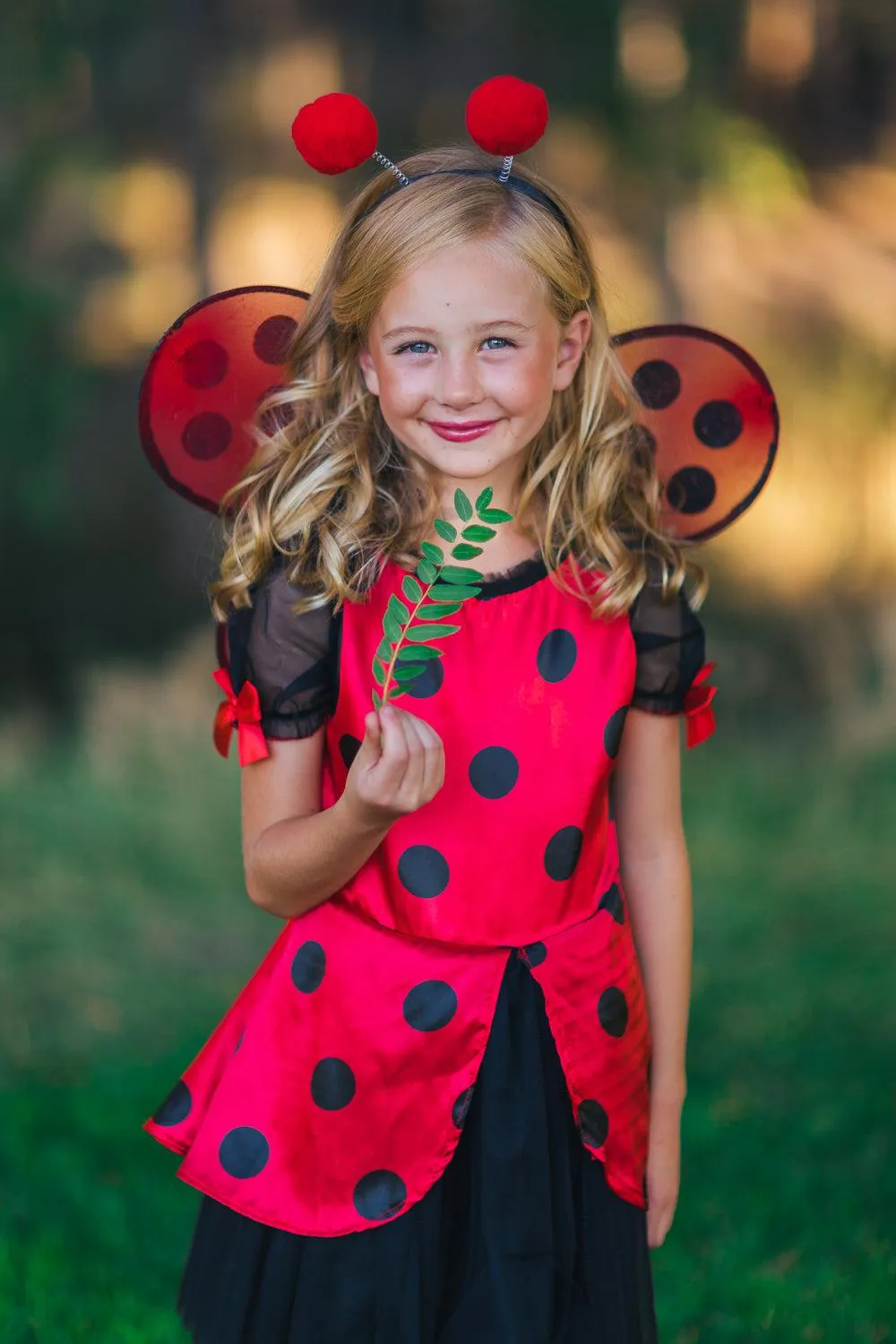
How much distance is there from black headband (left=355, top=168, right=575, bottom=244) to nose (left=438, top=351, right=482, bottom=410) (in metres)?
0.19

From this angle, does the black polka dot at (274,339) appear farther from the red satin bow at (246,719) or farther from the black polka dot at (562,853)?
the black polka dot at (562,853)

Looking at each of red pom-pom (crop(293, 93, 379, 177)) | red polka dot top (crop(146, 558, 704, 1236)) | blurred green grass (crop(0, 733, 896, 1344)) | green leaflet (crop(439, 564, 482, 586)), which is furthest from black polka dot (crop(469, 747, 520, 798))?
blurred green grass (crop(0, 733, 896, 1344))

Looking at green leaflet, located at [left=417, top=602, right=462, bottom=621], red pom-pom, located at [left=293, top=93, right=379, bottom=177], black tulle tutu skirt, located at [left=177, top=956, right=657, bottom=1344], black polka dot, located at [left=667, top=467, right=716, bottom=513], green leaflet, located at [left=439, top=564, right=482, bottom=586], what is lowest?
black tulle tutu skirt, located at [left=177, top=956, right=657, bottom=1344]

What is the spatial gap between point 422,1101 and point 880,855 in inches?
102

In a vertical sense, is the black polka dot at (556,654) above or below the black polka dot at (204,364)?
below

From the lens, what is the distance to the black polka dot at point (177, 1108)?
156cm

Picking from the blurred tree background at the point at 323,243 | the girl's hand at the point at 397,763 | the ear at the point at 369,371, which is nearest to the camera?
the girl's hand at the point at 397,763

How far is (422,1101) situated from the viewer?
1477mm

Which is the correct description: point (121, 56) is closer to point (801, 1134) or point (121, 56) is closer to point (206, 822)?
point (206, 822)

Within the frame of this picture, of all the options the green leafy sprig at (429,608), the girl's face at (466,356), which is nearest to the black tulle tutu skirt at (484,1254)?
the green leafy sprig at (429,608)

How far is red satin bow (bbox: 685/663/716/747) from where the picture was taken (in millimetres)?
1617

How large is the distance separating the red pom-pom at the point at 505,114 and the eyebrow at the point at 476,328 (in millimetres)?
172

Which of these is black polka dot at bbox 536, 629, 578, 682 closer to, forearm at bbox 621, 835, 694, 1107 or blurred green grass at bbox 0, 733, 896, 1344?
forearm at bbox 621, 835, 694, 1107

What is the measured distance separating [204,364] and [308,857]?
1.69ft
